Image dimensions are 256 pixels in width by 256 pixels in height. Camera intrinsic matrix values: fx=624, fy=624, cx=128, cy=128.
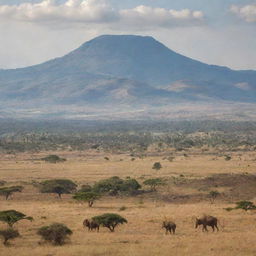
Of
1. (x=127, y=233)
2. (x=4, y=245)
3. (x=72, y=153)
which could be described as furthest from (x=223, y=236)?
(x=72, y=153)

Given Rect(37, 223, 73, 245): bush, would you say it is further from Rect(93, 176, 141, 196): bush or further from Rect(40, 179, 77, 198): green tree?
Rect(93, 176, 141, 196): bush

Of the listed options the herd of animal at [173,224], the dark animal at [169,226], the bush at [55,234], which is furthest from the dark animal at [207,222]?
the bush at [55,234]

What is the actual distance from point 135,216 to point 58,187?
723 inches

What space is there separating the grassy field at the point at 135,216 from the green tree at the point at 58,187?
909 mm

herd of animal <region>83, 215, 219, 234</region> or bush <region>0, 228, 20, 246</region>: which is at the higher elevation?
bush <region>0, 228, 20, 246</region>

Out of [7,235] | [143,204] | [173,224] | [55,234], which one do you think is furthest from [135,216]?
[7,235]

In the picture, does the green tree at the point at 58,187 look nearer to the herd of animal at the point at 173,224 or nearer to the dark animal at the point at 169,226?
the herd of animal at the point at 173,224

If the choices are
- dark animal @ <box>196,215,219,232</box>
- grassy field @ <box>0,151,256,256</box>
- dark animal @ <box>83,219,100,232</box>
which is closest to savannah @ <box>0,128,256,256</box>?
grassy field @ <box>0,151,256,256</box>

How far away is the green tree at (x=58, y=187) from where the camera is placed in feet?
198

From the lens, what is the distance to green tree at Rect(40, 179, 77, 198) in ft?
198

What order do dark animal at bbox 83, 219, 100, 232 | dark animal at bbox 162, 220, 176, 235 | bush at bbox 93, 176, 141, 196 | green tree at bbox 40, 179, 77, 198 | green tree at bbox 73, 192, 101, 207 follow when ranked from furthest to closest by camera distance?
bush at bbox 93, 176, 141, 196 → green tree at bbox 40, 179, 77, 198 → green tree at bbox 73, 192, 101, 207 → dark animal at bbox 83, 219, 100, 232 → dark animal at bbox 162, 220, 176, 235

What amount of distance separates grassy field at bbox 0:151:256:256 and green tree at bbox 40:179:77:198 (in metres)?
0.91

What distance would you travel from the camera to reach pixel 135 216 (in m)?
43.6

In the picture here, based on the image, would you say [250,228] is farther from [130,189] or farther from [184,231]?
[130,189]
